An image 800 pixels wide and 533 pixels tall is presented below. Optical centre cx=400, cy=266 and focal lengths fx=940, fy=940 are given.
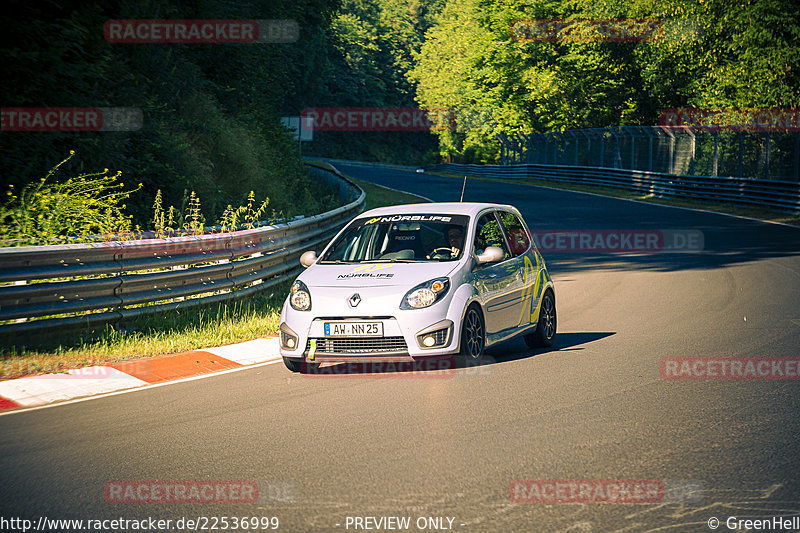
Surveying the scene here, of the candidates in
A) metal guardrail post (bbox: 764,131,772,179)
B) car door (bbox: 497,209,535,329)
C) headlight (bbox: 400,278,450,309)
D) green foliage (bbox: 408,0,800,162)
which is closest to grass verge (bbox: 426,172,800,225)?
metal guardrail post (bbox: 764,131,772,179)

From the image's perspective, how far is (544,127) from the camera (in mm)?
67688

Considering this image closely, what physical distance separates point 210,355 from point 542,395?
379 centimetres

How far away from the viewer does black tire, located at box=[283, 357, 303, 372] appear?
8.95 metres

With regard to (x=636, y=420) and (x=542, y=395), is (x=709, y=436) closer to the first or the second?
(x=636, y=420)

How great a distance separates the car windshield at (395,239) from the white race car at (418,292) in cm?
1

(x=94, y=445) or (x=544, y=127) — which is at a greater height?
(x=544, y=127)

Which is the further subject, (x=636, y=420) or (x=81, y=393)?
(x=81, y=393)

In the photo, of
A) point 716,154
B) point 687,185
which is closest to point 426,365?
point 716,154

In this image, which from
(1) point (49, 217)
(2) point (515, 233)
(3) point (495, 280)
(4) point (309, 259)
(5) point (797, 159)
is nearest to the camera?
(3) point (495, 280)

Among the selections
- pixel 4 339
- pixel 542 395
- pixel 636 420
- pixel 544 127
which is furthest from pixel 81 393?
pixel 544 127

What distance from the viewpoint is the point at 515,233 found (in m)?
10.6

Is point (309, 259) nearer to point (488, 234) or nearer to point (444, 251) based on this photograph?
point (444, 251)

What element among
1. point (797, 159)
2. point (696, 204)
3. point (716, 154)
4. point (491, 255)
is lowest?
point (696, 204)

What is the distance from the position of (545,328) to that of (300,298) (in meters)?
3.03
